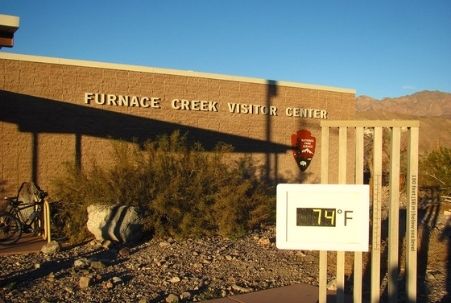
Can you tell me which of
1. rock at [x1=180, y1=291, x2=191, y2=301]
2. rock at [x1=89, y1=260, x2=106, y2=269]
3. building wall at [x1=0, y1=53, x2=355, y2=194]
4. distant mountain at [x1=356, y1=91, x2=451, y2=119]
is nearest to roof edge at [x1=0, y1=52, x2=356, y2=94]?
Answer: building wall at [x1=0, y1=53, x2=355, y2=194]

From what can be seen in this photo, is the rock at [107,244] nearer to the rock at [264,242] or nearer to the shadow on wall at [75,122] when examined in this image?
the rock at [264,242]

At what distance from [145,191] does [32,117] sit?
4.77 metres

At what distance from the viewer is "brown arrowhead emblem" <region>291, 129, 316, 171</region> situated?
68.7 feet

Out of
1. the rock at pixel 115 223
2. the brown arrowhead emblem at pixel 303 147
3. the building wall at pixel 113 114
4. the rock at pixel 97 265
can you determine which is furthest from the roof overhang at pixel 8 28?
the brown arrowhead emblem at pixel 303 147

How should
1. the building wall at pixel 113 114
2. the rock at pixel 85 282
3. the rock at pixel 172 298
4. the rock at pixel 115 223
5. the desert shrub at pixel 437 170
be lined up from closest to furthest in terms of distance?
1. the rock at pixel 172 298
2. the rock at pixel 85 282
3. the rock at pixel 115 223
4. the building wall at pixel 113 114
5. the desert shrub at pixel 437 170

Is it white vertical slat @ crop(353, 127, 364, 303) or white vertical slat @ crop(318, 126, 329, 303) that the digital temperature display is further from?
white vertical slat @ crop(353, 127, 364, 303)

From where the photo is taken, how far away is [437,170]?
21422 mm

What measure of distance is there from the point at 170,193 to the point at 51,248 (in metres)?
2.59

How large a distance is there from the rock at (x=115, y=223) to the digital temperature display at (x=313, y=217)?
6.00 meters

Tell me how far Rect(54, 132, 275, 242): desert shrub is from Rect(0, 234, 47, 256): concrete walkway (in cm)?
66

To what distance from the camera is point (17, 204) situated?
1228cm

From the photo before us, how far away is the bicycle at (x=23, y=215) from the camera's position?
38.5 feet

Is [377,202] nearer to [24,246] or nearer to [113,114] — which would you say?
[24,246]

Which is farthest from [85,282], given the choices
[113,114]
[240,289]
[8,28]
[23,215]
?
[113,114]
